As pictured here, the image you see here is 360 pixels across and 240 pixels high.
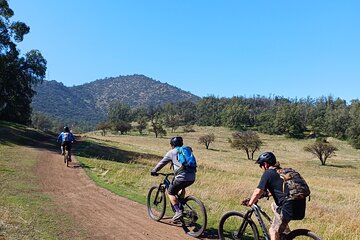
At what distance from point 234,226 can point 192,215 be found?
140 centimetres

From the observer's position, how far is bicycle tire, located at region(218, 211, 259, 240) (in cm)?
780

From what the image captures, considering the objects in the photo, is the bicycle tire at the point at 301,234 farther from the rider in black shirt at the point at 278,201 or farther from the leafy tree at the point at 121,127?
the leafy tree at the point at 121,127

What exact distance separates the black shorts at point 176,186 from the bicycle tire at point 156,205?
1029 mm

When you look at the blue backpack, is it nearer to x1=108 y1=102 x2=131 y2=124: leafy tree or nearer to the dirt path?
the dirt path

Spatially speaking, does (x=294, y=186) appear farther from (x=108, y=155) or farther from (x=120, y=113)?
(x=120, y=113)

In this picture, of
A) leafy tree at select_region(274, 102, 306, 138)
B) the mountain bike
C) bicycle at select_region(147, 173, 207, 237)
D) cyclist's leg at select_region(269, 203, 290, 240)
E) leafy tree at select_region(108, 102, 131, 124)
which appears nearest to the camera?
cyclist's leg at select_region(269, 203, 290, 240)

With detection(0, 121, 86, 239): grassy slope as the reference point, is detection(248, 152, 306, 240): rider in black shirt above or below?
above

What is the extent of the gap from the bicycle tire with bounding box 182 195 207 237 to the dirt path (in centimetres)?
21

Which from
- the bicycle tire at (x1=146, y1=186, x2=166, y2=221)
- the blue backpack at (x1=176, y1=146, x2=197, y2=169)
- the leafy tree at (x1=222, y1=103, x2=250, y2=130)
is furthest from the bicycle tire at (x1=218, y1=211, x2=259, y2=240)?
the leafy tree at (x1=222, y1=103, x2=250, y2=130)

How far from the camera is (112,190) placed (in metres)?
14.7

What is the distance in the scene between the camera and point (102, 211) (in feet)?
36.9

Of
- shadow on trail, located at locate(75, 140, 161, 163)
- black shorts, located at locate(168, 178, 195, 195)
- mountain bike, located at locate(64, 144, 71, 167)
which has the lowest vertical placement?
shadow on trail, located at locate(75, 140, 161, 163)

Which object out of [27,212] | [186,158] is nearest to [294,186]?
[186,158]

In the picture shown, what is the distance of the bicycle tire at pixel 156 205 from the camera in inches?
408
